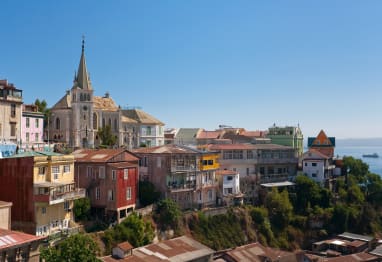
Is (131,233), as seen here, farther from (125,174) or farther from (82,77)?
(82,77)

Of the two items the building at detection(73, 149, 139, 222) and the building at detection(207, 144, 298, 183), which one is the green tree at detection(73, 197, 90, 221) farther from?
the building at detection(207, 144, 298, 183)

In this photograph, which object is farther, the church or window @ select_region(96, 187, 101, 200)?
the church

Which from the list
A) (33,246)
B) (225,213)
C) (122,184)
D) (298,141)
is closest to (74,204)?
(122,184)

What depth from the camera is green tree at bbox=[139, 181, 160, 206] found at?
4866 centimetres

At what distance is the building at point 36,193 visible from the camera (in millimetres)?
36812

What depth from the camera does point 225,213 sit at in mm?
55312

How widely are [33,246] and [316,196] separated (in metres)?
41.7

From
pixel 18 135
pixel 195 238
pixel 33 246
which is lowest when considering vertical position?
pixel 195 238

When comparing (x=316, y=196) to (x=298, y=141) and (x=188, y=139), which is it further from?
(x=188, y=139)

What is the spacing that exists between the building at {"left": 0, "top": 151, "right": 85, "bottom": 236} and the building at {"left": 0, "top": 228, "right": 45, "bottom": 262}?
5.19 meters

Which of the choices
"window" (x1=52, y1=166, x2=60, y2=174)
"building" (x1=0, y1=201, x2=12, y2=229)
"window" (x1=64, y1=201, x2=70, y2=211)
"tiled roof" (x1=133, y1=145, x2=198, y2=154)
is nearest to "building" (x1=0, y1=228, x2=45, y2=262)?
Answer: "building" (x1=0, y1=201, x2=12, y2=229)

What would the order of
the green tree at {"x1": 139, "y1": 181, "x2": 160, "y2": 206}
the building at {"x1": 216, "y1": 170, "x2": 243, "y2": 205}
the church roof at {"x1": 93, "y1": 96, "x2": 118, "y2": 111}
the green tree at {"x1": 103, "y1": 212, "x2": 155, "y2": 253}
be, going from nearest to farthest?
the green tree at {"x1": 103, "y1": 212, "x2": 155, "y2": 253} < the green tree at {"x1": 139, "y1": 181, "x2": 160, "y2": 206} < the building at {"x1": 216, "y1": 170, "x2": 243, "y2": 205} < the church roof at {"x1": 93, "y1": 96, "x2": 118, "y2": 111}

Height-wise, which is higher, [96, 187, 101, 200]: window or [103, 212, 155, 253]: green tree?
[96, 187, 101, 200]: window

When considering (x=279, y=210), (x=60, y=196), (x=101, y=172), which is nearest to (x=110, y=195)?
(x=101, y=172)
